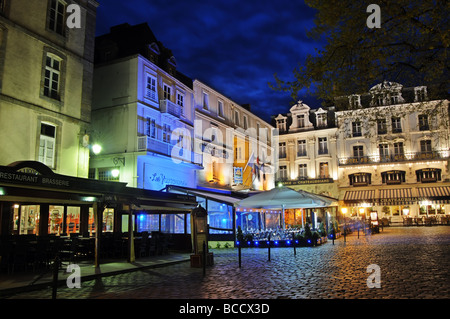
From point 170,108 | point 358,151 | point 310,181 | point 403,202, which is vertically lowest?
point 403,202

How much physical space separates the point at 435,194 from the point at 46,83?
3521 centimetres

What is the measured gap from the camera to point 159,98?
23.9 m

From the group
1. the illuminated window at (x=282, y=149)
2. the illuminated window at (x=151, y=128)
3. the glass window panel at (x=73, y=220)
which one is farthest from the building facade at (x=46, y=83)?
the illuminated window at (x=282, y=149)

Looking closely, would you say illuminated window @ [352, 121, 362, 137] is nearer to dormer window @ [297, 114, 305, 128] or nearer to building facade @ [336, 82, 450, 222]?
building facade @ [336, 82, 450, 222]

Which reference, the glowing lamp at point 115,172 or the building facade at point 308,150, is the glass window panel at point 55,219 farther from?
the building facade at point 308,150

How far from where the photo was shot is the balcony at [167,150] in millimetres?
21188

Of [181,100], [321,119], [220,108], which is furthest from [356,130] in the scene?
[181,100]

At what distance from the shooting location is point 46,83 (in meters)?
16.6

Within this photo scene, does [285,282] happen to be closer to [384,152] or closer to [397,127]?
[384,152]

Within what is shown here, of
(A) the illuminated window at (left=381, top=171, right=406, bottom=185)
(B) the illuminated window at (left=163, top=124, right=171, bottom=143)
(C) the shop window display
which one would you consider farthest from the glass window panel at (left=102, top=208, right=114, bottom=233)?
(A) the illuminated window at (left=381, top=171, right=406, bottom=185)

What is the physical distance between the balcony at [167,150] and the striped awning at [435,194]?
23201 mm
